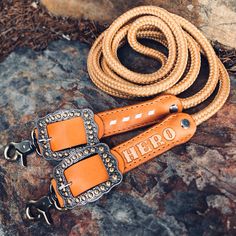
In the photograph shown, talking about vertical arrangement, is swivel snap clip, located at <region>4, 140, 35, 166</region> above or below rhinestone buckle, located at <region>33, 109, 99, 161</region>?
below

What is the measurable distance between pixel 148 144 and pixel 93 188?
42 cm

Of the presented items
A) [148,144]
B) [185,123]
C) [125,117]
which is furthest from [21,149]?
[185,123]

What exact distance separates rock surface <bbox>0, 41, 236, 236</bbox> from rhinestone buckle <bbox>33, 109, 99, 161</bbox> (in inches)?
8.0

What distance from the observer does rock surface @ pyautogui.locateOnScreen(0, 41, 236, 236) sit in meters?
2.19

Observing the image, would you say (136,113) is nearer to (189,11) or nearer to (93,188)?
(93,188)

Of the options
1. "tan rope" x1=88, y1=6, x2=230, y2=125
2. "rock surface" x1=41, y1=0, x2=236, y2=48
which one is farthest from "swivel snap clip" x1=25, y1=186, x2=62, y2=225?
"rock surface" x1=41, y1=0, x2=236, y2=48

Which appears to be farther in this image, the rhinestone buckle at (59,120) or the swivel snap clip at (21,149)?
the swivel snap clip at (21,149)

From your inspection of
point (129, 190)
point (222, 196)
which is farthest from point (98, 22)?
point (222, 196)

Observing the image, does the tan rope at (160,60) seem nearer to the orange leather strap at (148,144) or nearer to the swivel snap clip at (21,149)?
the orange leather strap at (148,144)

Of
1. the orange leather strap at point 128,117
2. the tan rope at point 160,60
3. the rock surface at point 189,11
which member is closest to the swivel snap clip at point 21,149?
the orange leather strap at point 128,117

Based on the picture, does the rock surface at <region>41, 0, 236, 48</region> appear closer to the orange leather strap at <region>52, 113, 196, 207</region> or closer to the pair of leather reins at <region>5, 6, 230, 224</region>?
the pair of leather reins at <region>5, 6, 230, 224</region>

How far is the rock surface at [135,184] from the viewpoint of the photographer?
2.19 metres

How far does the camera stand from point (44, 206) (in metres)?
2.29

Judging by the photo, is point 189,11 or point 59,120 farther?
point 189,11
